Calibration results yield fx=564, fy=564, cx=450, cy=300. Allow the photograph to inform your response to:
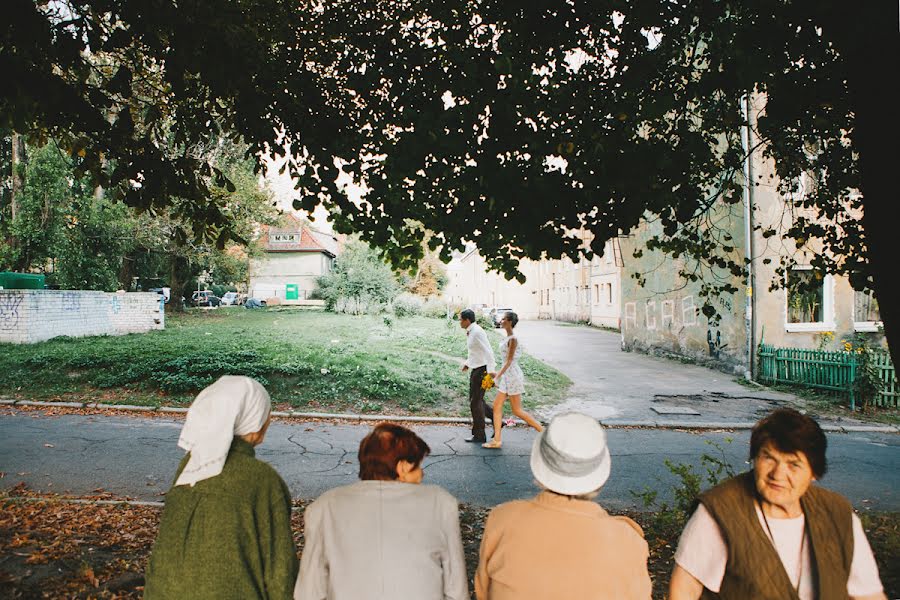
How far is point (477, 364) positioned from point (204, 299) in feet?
154

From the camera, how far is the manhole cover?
11.1 metres

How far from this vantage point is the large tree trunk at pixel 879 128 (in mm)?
3209

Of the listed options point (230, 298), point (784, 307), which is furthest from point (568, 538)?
point (230, 298)

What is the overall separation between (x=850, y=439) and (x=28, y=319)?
21.5 metres

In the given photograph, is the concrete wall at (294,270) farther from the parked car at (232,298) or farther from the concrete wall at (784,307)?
the concrete wall at (784,307)

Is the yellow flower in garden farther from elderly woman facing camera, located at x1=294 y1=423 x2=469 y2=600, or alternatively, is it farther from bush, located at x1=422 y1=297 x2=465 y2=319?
bush, located at x1=422 y1=297 x2=465 y2=319

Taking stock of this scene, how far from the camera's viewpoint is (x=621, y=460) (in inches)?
310

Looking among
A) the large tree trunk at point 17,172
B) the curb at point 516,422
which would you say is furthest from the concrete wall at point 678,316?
the large tree trunk at point 17,172

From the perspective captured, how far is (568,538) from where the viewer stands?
6.24 ft

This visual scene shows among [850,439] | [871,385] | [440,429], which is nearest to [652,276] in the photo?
[871,385]

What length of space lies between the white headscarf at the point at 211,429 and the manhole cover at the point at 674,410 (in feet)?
33.8

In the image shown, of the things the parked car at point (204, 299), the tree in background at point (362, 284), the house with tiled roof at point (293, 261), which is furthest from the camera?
the house with tiled roof at point (293, 261)

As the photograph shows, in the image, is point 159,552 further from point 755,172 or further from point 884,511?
point 755,172

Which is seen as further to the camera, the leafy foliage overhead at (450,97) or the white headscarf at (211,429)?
the leafy foliage overhead at (450,97)
